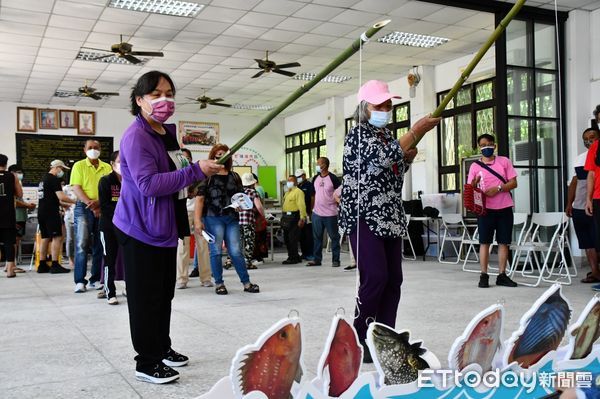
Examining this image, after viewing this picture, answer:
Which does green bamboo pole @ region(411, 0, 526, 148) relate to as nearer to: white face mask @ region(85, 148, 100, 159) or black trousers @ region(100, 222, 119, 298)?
black trousers @ region(100, 222, 119, 298)

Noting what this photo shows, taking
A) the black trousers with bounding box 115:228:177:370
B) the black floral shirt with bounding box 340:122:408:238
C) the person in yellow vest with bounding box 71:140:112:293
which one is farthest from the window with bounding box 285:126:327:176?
the black trousers with bounding box 115:228:177:370

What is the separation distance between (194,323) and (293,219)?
4951 mm

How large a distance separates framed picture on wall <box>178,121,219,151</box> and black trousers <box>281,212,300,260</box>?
7552 mm

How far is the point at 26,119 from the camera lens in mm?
13883

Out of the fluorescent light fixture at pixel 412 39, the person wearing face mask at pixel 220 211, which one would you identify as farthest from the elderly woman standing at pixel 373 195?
the fluorescent light fixture at pixel 412 39

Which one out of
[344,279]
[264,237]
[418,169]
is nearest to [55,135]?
[264,237]

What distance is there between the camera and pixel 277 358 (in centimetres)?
172

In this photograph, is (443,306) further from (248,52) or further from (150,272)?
(248,52)

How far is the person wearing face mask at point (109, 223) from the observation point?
183 inches

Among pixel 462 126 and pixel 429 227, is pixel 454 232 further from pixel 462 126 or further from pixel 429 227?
pixel 462 126

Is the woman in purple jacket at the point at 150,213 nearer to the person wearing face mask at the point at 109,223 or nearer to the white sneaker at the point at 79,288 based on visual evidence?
the person wearing face mask at the point at 109,223

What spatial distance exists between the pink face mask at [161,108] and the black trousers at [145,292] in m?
0.51

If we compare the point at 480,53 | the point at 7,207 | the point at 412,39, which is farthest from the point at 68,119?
the point at 480,53

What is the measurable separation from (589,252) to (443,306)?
2608 mm
